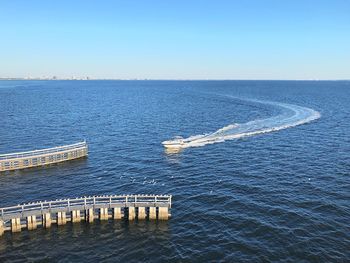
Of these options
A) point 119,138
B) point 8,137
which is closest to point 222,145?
point 119,138

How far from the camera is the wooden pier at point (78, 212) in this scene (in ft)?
114

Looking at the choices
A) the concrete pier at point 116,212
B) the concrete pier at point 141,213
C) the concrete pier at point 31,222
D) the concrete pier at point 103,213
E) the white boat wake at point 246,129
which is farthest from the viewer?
the white boat wake at point 246,129

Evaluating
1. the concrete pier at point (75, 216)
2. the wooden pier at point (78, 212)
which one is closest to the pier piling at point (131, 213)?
the wooden pier at point (78, 212)

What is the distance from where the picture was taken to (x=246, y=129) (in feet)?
289

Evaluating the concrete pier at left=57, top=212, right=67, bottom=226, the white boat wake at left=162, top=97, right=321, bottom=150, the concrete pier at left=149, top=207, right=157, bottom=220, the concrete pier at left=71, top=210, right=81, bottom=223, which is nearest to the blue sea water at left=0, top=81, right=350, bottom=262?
the concrete pier at left=57, top=212, right=67, bottom=226

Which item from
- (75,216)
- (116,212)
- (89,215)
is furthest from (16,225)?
(116,212)

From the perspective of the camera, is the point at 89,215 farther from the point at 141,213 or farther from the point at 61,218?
the point at 141,213

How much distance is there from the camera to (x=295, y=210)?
39.4 meters

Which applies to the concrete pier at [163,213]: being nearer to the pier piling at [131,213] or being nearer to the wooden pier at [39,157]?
the pier piling at [131,213]

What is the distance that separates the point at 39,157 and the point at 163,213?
30.5 m

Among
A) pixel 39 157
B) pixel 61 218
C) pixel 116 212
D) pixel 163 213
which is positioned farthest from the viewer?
pixel 39 157

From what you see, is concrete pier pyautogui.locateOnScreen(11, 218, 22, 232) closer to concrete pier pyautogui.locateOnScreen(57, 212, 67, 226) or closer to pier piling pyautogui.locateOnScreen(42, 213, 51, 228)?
pier piling pyautogui.locateOnScreen(42, 213, 51, 228)

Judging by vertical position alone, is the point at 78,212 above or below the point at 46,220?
above

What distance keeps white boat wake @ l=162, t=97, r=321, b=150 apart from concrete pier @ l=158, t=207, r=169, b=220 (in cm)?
3095
